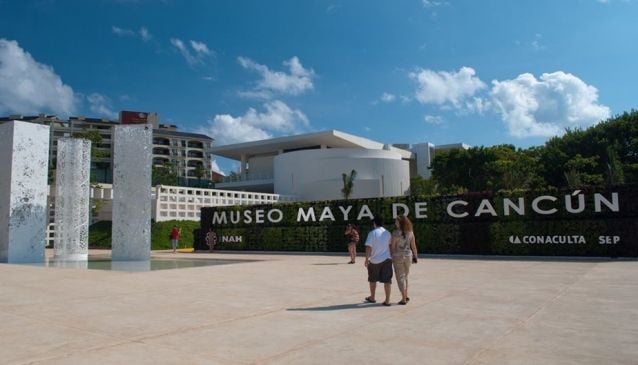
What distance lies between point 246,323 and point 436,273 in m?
7.57

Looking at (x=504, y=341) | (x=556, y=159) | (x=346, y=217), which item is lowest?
(x=504, y=341)

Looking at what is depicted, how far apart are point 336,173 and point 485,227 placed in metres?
36.2

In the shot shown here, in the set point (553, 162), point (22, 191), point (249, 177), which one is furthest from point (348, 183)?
point (22, 191)

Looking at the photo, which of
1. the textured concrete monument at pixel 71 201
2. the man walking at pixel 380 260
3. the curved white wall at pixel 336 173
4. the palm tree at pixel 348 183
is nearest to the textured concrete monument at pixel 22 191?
the textured concrete monument at pixel 71 201

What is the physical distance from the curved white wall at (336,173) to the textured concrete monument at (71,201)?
115 ft

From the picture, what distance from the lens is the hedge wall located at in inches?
656

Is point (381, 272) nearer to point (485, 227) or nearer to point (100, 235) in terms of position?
point (485, 227)

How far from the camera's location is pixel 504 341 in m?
5.33

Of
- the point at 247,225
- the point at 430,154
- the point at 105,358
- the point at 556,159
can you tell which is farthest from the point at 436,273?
the point at 430,154

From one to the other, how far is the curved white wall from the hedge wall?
29407 mm

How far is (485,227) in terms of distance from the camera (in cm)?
1902

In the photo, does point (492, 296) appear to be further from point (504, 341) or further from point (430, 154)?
point (430, 154)

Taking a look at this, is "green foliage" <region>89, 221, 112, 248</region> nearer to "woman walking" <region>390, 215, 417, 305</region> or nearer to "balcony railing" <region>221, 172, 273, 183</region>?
"balcony railing" <region>221, 172, 273, 183</region>

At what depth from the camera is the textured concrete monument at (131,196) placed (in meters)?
18.4
